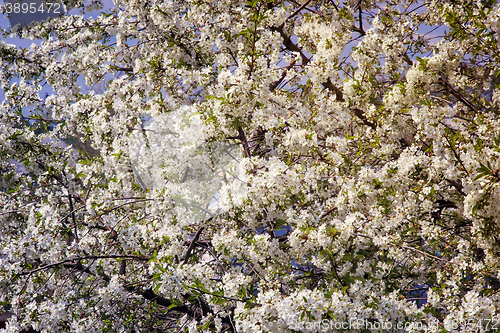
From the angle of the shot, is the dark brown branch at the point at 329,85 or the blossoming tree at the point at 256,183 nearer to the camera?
the blossoming tree at the point at 256,183

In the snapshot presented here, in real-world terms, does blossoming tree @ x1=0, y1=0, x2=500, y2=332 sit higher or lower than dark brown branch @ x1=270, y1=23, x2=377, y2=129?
lower

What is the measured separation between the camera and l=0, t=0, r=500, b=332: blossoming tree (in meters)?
3.09

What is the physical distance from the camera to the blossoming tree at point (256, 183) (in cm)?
309

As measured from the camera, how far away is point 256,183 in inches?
130

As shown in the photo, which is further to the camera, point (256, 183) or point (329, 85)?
point (329, 85)

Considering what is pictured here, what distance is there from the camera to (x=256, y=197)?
3.35 meters

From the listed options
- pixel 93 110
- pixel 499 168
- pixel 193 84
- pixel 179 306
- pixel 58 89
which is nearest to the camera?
pixel 499 168

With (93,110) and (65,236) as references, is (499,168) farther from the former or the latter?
(93,110)

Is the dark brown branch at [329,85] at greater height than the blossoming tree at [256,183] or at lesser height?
greater

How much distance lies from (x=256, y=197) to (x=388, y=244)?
1274 mm

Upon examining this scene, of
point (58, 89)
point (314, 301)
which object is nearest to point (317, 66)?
point (314, 301)

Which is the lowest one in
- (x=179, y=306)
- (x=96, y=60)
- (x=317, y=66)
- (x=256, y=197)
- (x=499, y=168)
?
(x=179, y=306)

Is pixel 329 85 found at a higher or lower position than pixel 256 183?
higher

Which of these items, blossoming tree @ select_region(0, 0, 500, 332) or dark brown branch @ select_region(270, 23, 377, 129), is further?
dark brown branch @ select_region(270, 23, 377, 129)
